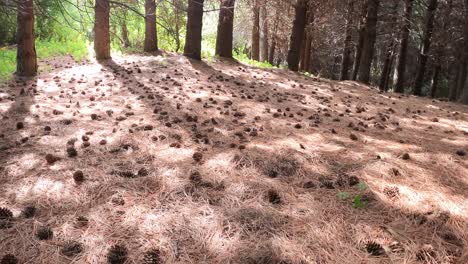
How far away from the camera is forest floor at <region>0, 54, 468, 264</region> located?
243cm

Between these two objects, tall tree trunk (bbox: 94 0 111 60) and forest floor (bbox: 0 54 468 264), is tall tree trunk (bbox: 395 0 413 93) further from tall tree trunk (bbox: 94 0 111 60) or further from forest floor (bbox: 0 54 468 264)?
tall tree trunk (bbox: 94 0 111 60)

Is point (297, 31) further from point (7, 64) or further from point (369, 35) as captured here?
point (7, 64)

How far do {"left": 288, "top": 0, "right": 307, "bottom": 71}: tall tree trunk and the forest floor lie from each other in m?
7.74

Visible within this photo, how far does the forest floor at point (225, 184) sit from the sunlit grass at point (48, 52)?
263 inches

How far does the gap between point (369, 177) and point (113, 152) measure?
101 inches

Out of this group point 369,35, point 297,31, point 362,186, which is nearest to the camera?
point 362,186

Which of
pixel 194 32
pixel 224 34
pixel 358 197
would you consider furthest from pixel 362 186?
pixel 224 34

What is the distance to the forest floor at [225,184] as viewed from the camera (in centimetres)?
243

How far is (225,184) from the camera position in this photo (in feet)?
10.8

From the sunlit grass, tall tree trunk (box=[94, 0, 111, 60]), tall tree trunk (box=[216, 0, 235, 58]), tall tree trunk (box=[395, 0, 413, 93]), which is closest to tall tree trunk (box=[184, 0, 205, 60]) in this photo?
tall tree trunk (box=[216, 0, 235, 58])

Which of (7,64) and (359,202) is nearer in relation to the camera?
(359,202)

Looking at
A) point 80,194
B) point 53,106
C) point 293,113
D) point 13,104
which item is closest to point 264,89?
point 293,113

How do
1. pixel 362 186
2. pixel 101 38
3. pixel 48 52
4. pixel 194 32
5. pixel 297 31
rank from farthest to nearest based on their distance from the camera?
pixel 48 52 < pixel 297 31 < pixel 101 38 < pixel 194 32 < pixel 362 186

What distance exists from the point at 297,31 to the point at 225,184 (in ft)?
36.5
